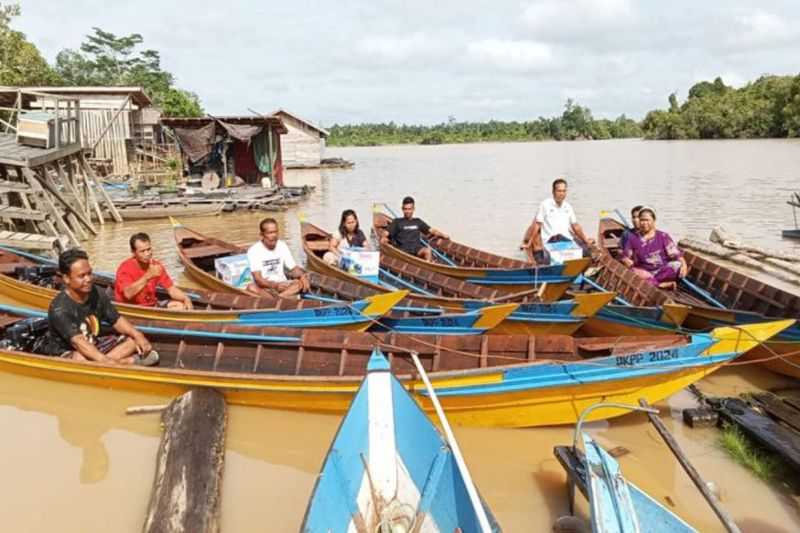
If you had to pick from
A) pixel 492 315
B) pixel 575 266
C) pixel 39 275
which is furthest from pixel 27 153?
pixel 575 266

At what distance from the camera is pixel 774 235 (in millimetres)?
14766

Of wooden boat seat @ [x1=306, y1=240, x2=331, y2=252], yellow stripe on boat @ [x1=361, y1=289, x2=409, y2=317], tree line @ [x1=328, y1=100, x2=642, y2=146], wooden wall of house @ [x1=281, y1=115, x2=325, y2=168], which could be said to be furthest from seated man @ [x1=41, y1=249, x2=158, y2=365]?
tree line @ [x1=328, y1=100, x2=642, y2=146]

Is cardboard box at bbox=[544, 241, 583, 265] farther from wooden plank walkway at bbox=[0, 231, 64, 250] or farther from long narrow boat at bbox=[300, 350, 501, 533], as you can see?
wooden plank walkway at bbox=[0, 231, 64, 250]

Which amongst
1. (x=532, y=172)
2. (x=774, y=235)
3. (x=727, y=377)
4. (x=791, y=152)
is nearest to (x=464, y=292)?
(x=727, y=377)

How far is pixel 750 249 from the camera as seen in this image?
11.9m

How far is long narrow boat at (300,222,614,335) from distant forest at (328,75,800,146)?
1996 inches

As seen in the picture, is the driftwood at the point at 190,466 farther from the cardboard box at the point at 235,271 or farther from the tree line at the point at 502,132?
the tree line at the point at 502,132

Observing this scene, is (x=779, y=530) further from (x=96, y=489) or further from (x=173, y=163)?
(x=173, y=163)

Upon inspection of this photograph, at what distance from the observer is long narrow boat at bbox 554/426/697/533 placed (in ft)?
9.98

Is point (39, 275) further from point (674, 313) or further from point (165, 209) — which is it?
point (165, 209)

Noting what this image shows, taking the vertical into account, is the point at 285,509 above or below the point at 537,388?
below

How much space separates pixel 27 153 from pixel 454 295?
974 cm

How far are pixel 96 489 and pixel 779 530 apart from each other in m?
4.75

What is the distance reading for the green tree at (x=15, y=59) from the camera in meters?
23.6
